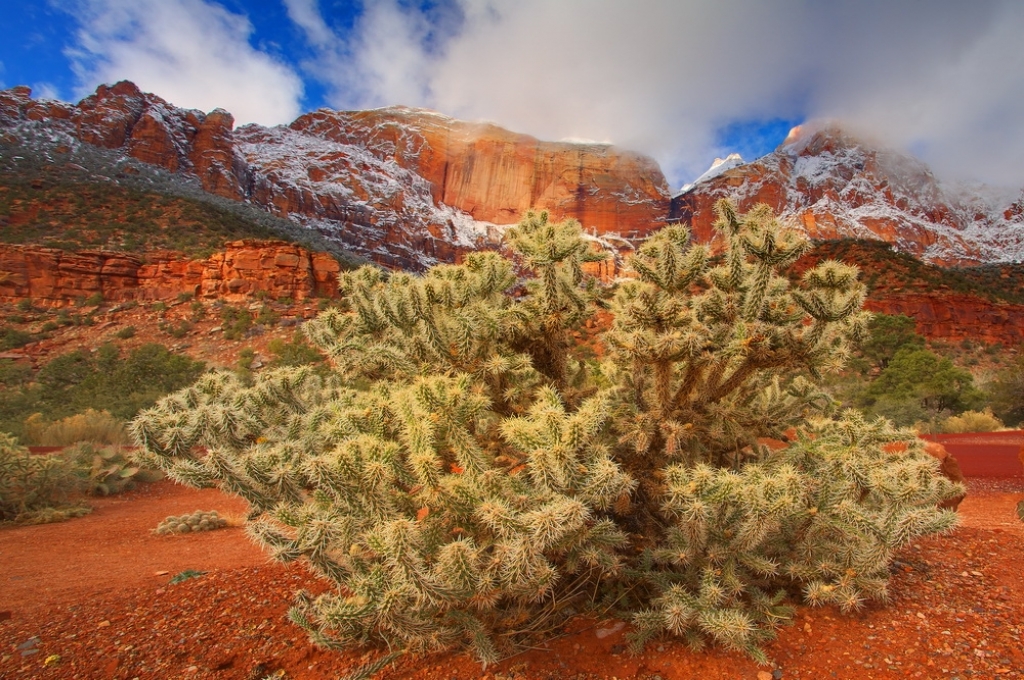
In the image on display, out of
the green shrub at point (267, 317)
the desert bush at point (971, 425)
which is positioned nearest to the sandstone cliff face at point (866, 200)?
the desert bush at point (971, 425)

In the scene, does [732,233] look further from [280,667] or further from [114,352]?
[114,352]

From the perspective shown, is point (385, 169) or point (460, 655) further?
point (385, 169)

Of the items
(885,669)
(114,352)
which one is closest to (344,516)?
(885,669)

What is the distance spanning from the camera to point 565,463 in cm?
273

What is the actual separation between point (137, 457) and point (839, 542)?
5.31m

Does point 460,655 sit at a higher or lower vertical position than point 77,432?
higher

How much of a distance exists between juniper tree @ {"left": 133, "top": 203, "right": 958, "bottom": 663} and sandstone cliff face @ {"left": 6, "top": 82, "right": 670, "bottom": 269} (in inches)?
1987

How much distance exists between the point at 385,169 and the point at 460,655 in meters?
83.2

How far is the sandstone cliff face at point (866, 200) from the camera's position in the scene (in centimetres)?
6688

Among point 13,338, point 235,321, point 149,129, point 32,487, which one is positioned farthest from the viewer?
point 149,129

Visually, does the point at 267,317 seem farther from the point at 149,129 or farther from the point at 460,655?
the point at 149,129

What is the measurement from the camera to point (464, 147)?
90.2 meters

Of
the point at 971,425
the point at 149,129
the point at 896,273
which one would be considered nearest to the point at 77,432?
the point at 971,425

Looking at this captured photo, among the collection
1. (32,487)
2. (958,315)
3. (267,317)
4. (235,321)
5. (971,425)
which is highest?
(958,315)
